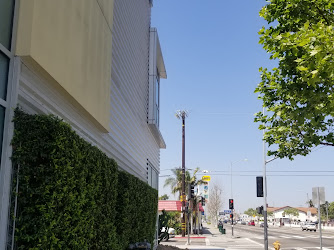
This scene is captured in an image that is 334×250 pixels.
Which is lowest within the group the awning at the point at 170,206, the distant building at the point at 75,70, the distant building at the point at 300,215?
the distant building at the point at 300,215

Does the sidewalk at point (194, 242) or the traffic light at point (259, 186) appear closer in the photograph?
the traffic light at point (259, 186)

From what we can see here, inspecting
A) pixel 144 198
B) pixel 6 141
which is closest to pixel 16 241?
pixel 6 141

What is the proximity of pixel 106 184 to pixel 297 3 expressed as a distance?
18.7 ft

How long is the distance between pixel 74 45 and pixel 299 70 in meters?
4.37

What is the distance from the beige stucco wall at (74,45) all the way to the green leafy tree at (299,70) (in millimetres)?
Answer: 3582

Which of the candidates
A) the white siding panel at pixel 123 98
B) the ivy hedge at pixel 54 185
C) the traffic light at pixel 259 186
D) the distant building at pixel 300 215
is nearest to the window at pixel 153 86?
the white siding panel at pixel 123 98

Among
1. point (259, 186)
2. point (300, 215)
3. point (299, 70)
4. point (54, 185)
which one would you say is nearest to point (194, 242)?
point (259, 186)

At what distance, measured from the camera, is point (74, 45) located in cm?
674

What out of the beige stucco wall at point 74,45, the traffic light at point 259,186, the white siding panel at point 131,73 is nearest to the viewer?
the beige stucco wall at point 74,45

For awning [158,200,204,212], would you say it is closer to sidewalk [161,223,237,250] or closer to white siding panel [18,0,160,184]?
sidewalk [161,223,237,250]

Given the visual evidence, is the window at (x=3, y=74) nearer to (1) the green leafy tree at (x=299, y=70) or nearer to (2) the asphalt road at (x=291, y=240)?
(1) the green leafy tree at (x=299, y=70)

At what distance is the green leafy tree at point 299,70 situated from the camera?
6.21 meters

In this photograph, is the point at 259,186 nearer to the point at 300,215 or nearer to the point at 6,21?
the point at 6,21

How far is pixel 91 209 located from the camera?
6703 millimetres
